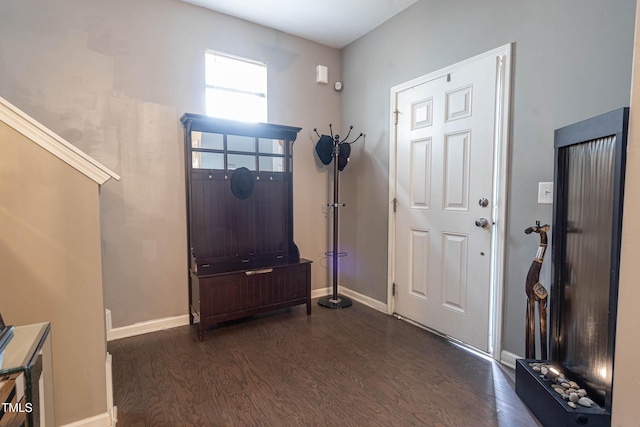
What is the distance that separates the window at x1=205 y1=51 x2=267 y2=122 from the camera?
9.57 ft

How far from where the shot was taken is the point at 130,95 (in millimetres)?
2525

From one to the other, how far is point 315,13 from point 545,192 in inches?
95.4

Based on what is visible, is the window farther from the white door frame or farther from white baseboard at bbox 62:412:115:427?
white baseboard at bbox 62:412:115:427

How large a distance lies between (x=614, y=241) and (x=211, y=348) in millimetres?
2478

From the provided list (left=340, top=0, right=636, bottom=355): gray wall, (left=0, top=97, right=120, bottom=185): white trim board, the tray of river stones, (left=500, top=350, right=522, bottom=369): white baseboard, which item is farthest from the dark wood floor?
(left=0, top=97, right=120, bottom=185): white trim board

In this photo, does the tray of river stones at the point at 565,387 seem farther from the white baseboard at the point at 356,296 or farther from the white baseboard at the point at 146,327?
the white baseboard at the point at 146,327

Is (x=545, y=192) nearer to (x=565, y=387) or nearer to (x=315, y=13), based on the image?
(x=565, y=387)

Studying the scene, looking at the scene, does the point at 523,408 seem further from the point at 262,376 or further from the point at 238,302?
the point at 238,302

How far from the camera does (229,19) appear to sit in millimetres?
2928

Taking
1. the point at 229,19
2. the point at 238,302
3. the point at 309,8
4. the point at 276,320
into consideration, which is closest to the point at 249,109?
the point at 229,19

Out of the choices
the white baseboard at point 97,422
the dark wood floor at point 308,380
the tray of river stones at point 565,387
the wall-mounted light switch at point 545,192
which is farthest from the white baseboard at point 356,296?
the white baseboard at point 97,422

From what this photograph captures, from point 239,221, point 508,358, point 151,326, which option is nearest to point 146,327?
point 151,326

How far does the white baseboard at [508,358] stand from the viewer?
2.10 m

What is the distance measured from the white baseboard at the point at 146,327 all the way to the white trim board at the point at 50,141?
1682 mm
